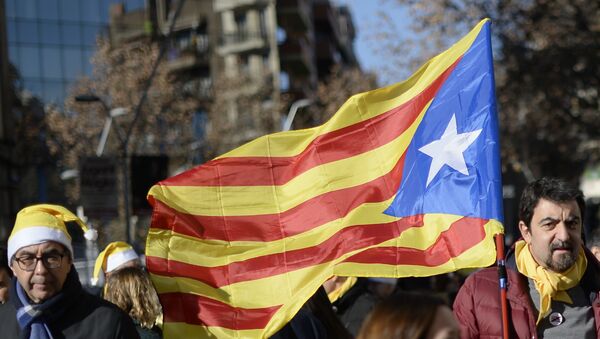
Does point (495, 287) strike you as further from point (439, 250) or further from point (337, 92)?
point (337, 92)

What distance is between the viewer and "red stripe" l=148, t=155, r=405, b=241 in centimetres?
538

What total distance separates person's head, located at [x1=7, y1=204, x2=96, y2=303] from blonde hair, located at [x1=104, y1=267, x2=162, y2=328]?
1145 mm

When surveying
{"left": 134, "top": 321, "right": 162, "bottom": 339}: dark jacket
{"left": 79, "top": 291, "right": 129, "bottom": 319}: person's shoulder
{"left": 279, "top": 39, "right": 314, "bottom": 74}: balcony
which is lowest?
{"left": 134, "top": 321, "right": 162, "bottom": 339}: dark jacket

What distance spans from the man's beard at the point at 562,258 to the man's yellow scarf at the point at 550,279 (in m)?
0.02

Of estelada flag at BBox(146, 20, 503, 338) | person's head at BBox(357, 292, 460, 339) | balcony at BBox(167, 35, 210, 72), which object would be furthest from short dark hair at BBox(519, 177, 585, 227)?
balcony at BBox(167, 35, 210, 72)

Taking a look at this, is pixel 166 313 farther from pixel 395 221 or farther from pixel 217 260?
pixel 395 221

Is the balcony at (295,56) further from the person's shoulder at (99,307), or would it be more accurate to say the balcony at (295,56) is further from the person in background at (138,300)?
the person's shoulder at (99,307)

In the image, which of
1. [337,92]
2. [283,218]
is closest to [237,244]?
[283,218]

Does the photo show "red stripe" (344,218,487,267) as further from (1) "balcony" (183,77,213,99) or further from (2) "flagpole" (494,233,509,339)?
(1) "balcony" (183,77,213,99)

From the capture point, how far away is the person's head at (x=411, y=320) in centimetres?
313

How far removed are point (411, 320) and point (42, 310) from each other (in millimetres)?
1996

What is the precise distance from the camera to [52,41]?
174 feet

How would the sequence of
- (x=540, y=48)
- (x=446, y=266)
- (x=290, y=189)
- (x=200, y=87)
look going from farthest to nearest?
(x=200, y=87) < (x=540, y=48) < (x=290, y=189) < (x=446, y=266)

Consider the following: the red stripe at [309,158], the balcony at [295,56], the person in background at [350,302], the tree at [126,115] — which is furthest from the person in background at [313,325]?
the balcony at [295,56]
